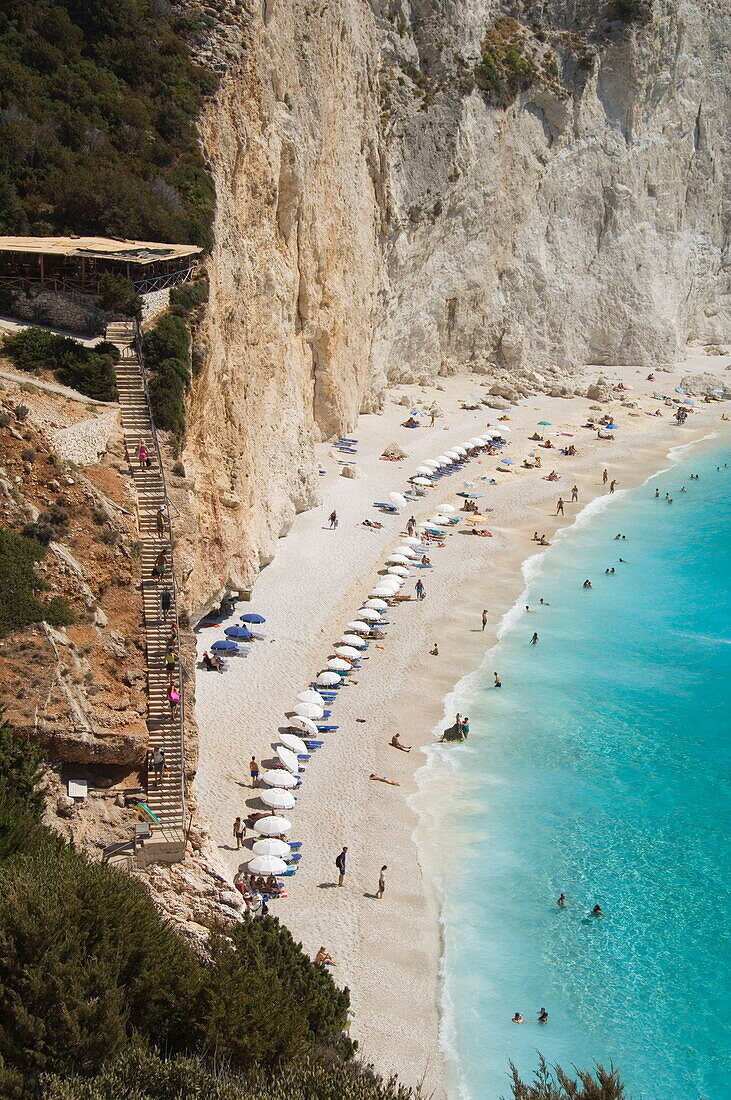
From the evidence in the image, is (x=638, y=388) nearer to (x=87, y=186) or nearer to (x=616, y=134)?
(x=616, y=134)

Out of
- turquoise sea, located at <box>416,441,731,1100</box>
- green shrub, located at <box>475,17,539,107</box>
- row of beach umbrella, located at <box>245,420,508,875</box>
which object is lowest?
turquoise sea, located at <box>416,441,731,1100</box>

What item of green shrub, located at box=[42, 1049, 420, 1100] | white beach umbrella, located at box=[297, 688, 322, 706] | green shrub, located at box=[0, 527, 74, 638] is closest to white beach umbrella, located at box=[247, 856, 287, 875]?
white beach umbrella, located at box=[297, 688, 322, 706]

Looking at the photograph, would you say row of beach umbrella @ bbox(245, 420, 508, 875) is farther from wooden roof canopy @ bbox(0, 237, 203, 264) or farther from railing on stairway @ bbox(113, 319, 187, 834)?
wooden roof canopy @ bbox(0, 237, 203, 264)

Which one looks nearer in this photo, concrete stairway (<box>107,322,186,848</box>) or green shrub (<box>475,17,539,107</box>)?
concrete stairway (<box>107,322,186,848</box>)

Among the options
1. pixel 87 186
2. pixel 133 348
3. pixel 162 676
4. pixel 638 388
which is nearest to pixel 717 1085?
pixel 162 676

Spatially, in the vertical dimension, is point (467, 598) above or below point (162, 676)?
below

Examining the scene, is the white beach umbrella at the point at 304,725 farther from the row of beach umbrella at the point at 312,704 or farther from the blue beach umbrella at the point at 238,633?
the blue beach umbrella at the point at 238,633

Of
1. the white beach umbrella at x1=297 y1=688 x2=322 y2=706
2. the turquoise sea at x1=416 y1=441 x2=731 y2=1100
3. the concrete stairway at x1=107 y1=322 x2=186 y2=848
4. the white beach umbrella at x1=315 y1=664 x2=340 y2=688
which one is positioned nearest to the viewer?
the concrete stairway at x1=107 y1=322 x2=186 y2=848
